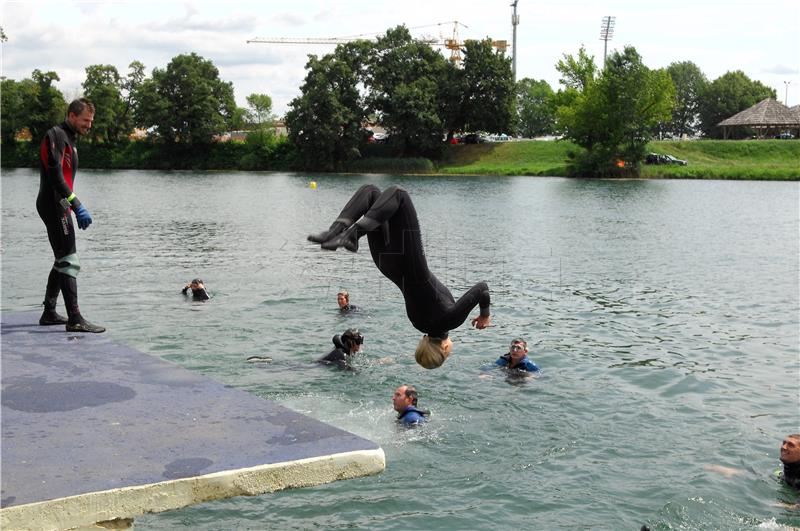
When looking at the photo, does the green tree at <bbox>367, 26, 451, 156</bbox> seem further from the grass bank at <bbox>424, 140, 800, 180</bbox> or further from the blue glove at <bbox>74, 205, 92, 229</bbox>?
the blue glove at <bbox>74, 205, 92, 229</bbox>

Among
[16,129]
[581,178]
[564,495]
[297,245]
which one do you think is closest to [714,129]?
[581,178]

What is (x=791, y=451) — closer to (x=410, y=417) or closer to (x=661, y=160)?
(x=410, y=417)

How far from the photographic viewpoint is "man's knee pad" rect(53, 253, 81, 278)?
11469 millimetres

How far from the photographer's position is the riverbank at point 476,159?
86.7 m

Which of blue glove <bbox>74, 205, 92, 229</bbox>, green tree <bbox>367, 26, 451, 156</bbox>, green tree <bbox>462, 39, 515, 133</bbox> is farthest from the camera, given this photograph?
green tree <bbox>462, 39, 515, 133</bbox>

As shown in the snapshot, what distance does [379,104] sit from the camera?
352 feet

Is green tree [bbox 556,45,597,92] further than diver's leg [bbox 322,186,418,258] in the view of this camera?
Yes

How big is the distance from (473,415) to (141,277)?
16.2 metres

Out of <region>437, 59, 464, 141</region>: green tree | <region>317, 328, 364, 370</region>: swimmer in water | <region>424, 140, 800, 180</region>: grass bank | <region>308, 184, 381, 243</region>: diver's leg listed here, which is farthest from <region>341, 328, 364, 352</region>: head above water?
<region>437, 59, 464, 141</region>: green tree

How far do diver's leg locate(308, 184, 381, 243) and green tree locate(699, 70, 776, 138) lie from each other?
5736 inches

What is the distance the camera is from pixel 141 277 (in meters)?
26.8

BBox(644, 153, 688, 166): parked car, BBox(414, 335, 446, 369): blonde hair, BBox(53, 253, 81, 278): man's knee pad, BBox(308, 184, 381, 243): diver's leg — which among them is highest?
BBox(644, 153, 688, 166): parked car

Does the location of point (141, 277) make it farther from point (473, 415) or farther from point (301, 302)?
point (473, 415)

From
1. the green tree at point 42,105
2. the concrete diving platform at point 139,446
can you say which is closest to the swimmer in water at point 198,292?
the concrete diving platform at point 139,446
